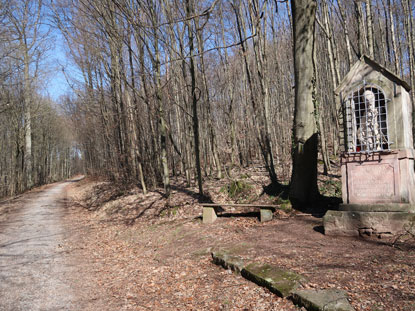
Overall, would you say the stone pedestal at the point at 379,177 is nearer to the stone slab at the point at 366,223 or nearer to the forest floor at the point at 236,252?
the stone slab at the point at 366,223

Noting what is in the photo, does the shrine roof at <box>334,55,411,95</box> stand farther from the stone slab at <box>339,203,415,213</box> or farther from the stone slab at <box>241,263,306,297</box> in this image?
the stone slab at <box>241,263,306,297</box>

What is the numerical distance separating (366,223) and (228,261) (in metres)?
2.53

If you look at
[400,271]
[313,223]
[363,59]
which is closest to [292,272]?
[400,271]

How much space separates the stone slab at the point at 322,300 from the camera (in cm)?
311

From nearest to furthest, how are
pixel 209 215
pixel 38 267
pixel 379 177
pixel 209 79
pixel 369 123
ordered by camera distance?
pixel 379 177 → pixel 369 123 → pixel 38 267 → pixel 209 215 → pixel 209 79

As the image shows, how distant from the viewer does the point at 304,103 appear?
23.0 feet

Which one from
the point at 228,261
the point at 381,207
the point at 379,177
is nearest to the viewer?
the point at 228,261

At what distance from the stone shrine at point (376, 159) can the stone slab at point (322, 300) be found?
89.7 inches

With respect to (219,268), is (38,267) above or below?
below

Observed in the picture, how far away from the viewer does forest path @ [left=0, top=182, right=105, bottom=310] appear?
15.5 ft

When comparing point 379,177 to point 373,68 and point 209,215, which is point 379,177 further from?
point 209,215

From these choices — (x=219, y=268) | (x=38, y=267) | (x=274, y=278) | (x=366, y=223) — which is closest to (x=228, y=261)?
(x=219, y=268)

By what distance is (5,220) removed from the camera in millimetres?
12391

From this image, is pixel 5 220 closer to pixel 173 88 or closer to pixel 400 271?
pixel 173 88
